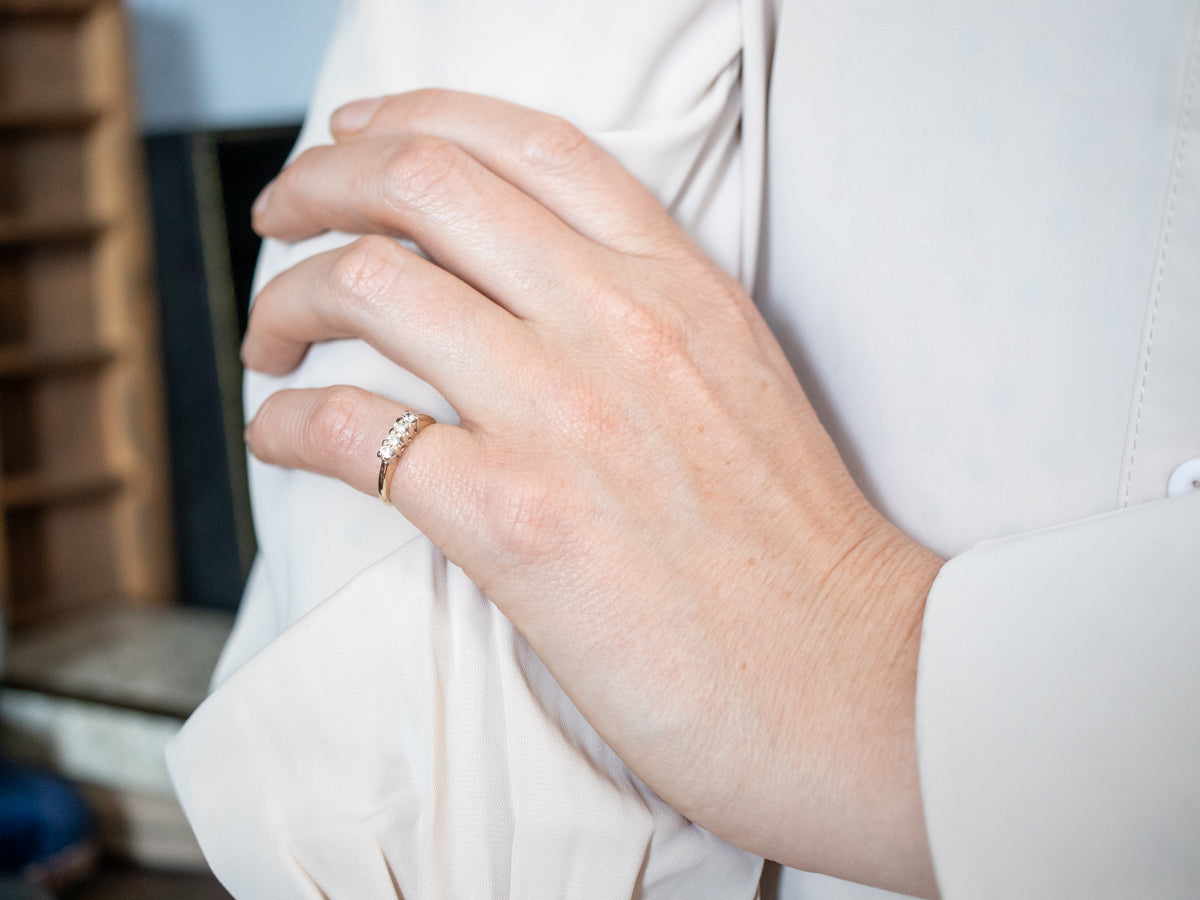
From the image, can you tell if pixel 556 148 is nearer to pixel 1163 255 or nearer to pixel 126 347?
pixel 1163 255

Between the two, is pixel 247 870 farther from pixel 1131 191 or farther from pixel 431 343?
pixel 1131 191

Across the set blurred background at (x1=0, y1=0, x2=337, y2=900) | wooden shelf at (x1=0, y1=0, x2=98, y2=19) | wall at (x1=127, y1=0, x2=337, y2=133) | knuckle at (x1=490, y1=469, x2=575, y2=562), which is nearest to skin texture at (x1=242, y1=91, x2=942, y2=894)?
knuckle at (x1=490, y1=469, x2=575, y2=562)

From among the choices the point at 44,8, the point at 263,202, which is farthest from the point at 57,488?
the point at 263,202

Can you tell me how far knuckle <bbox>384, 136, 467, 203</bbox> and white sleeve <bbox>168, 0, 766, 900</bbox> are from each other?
77 mm

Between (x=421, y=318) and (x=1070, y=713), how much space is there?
1.14 ft

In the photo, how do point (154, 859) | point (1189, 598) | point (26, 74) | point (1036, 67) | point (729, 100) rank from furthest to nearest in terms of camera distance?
point (26, 74) → point (154, 859) → point (729, 100) → point (1036, 67) → point (1189, 598)

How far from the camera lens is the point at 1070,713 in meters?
0.35

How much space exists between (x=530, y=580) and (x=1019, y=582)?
0.72 feet

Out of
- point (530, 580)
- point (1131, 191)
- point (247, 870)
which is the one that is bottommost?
point (247, 870)

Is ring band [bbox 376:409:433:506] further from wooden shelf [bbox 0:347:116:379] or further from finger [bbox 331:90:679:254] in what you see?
wooden shelf [bbox 0:347:116:379]

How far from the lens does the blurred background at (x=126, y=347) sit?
232cm

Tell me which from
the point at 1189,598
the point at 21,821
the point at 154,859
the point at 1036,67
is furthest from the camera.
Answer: the point at 154,859

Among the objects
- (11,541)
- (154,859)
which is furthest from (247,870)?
(11,541)

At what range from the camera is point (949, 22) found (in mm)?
472
